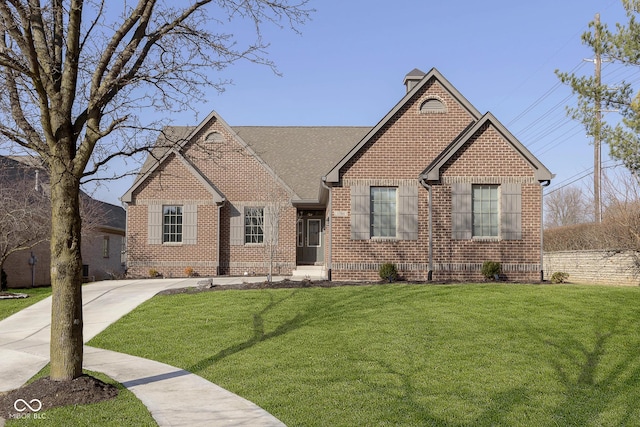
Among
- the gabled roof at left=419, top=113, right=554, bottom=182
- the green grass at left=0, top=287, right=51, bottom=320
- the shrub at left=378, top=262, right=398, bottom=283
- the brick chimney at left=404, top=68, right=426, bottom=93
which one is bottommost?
the green grass at left=0, top=287, right=51, bottom=320

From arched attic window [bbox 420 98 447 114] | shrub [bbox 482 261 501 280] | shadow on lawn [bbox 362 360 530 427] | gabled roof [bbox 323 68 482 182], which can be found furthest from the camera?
arched attic window [bbox 420 98 447 114]

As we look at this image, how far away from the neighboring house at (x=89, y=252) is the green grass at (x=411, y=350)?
37.0ft

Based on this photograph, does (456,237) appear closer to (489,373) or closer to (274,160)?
(489,373)

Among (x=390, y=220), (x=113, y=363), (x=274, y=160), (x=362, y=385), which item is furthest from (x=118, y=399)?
(x=274, y=160)

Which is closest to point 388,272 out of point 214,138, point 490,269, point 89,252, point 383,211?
point 383,211

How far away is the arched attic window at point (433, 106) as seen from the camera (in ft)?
68.1

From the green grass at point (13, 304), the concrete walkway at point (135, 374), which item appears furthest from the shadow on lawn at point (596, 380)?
the green grass at point (13, 304)

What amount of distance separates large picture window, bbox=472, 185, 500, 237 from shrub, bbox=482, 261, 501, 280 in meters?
0.96

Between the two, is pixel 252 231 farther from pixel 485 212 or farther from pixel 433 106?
pixel 485 212

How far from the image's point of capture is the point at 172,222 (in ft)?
84.1

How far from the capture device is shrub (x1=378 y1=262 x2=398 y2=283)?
19.0 m

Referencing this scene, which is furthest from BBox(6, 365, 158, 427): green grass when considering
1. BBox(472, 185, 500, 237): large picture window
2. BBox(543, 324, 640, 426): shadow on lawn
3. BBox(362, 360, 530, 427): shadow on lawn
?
BBox(472, 185, 500, 237): large picture window

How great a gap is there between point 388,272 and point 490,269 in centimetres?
317

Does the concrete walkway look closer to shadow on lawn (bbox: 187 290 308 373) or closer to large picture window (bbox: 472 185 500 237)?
shadow on lawn (bbox: 187 290 308 373)
